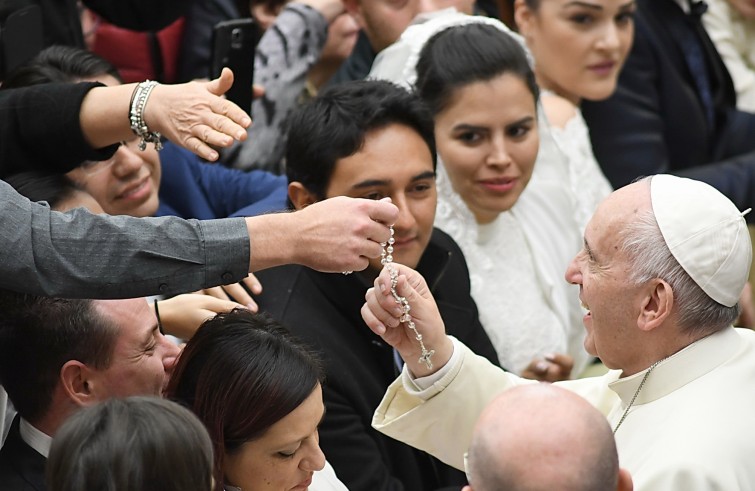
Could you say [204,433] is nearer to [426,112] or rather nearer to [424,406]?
[424,406]

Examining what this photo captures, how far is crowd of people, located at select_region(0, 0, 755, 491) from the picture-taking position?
2215 mm

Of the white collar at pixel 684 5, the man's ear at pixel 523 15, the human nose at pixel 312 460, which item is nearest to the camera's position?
the human nose at pixel 312 460

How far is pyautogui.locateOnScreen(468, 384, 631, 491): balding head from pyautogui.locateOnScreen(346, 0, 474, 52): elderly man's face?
2671mm

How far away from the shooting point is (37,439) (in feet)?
8.05

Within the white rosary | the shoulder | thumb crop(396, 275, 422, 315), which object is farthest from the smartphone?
the shoulder

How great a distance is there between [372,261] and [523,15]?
1.86 metres

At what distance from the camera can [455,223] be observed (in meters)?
3.82

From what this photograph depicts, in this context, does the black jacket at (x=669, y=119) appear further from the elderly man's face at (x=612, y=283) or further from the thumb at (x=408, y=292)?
the thumb at (x=408, y=292)

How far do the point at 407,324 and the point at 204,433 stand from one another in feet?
2.80

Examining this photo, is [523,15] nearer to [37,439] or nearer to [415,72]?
[415,72]

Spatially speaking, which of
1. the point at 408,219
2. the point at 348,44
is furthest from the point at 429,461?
the point at 348,44

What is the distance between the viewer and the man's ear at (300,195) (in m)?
3.23

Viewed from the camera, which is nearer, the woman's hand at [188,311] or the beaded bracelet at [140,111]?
the beaded bracelet at [140,111]

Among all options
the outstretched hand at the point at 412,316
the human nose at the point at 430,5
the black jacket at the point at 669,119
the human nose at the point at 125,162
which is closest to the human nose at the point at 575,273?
the outstretched hand at the point at 412,316
